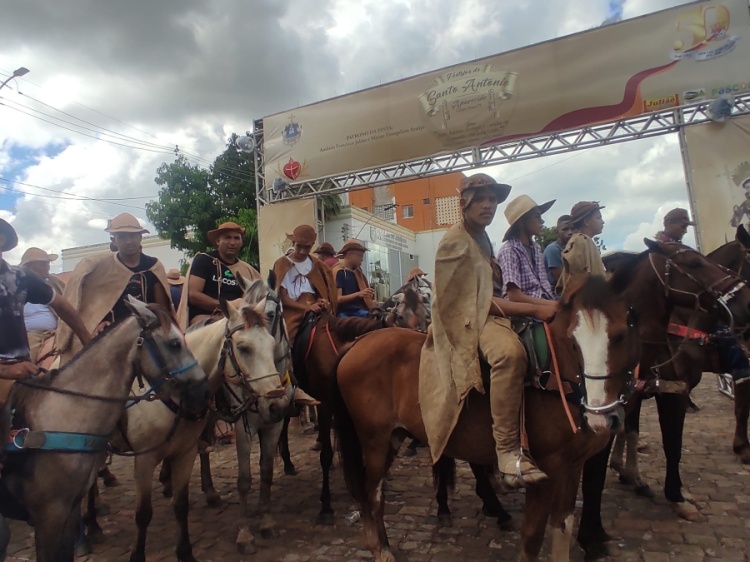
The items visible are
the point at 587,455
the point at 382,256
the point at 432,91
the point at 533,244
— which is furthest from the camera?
the point at 382,256

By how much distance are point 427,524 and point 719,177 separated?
8.83 metres

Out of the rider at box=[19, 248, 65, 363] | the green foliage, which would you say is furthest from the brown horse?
the green foliage

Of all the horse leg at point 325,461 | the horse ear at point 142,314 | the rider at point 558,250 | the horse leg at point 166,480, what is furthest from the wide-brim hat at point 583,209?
the horse leg at point 166,480

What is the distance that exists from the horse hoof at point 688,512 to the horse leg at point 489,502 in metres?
1.43

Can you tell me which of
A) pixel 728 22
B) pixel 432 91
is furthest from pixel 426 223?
pixel 728 22

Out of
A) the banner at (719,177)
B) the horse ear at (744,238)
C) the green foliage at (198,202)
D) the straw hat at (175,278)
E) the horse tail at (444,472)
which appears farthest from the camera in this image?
the green foliage at (198,202)

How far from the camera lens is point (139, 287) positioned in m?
4.65

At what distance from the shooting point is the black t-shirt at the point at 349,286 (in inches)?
265

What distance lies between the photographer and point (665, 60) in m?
9.33

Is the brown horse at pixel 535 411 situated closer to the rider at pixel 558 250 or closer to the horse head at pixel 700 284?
the horse head at pixel 700 284

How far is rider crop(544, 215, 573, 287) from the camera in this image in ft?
15.6

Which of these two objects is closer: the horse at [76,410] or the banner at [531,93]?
the horse at [76,410]

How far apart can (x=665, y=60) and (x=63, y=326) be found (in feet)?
35.3

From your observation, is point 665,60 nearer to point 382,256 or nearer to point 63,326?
point 63,326
